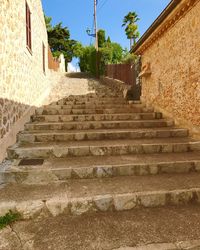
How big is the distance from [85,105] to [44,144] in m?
3.05

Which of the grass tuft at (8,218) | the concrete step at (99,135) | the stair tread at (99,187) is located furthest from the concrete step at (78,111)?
the grass tuft at (8,218)

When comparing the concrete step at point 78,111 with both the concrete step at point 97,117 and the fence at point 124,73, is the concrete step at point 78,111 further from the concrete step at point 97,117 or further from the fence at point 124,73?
the fence at point 124,73

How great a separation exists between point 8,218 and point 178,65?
4982mm

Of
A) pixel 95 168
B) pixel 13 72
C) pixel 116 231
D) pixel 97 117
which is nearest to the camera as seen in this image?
pixel 116 231

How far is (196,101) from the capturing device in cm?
501

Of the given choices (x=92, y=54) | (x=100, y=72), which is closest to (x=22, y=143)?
(x=100, y=72)

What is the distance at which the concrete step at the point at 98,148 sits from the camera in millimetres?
4383

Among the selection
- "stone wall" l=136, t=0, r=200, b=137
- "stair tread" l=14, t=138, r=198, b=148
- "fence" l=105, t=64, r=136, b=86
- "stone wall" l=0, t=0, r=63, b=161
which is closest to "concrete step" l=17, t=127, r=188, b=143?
"stair tread" l=14, t=138, r=198, b=148

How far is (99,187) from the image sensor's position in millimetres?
3391

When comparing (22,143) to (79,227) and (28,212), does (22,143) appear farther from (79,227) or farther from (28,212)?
(79,227)

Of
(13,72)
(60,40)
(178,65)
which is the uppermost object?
(60,40)

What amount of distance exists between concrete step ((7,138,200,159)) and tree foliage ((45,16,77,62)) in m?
28.0

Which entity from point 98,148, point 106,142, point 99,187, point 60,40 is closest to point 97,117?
point 106,142

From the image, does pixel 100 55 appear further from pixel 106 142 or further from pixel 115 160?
pixel 115 160
